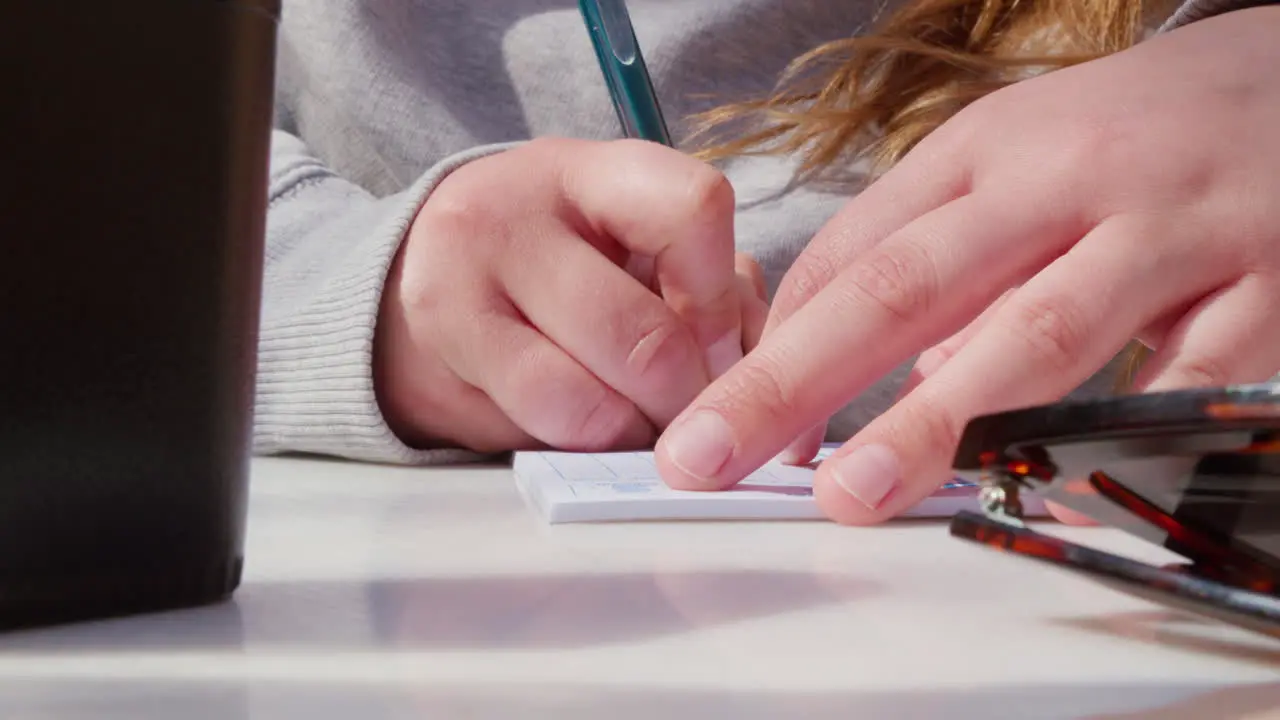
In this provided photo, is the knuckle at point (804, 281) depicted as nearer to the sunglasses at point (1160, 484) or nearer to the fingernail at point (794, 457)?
the fingernail at point (794, 457)

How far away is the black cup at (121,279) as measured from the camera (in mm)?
191

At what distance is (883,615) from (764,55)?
623mm

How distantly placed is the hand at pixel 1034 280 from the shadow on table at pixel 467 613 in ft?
0.26

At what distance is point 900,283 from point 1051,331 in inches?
2.0

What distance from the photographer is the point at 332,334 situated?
532 millimetres

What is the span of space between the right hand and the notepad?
0.20ft

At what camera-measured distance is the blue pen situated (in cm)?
66

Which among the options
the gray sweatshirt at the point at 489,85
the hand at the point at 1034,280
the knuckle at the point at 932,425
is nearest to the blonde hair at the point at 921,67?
the gray sweatshirt at the point at 489,85

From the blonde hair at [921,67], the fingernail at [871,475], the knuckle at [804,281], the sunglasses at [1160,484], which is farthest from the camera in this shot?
the blonde hair at [921,67]

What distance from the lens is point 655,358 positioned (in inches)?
18.2

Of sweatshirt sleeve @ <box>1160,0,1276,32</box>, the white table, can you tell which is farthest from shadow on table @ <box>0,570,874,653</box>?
sweatshirt sleeve @ <box>1160,0,1276,32</box>

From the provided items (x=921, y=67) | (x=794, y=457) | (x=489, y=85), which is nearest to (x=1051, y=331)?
(x=794, y=457)

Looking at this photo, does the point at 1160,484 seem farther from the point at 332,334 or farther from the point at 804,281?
the point at 332,334

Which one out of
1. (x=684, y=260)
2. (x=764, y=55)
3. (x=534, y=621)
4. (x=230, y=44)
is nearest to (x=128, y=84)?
(x=230, y=44)
